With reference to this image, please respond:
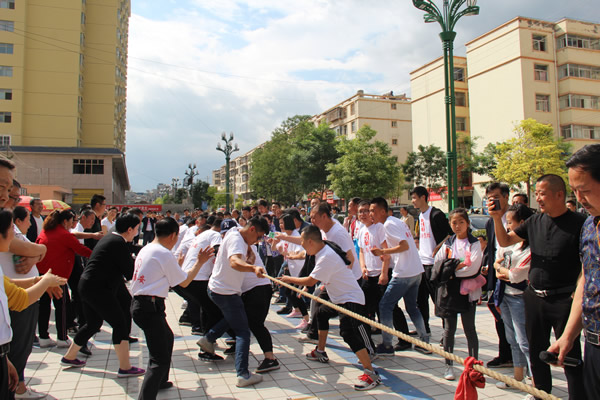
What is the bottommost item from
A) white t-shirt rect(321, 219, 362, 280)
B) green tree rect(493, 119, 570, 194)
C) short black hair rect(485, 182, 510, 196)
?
white t-shirt rect(321, 219, 362, 280)

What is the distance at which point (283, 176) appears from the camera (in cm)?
4800

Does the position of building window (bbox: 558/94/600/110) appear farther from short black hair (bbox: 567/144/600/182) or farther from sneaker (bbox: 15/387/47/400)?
sneaker (bbox: 15/387/47/400)

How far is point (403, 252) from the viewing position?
5543mm

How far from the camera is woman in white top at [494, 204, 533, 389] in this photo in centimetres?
414

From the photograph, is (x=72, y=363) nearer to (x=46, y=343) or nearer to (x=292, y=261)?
(x=46, y=343)

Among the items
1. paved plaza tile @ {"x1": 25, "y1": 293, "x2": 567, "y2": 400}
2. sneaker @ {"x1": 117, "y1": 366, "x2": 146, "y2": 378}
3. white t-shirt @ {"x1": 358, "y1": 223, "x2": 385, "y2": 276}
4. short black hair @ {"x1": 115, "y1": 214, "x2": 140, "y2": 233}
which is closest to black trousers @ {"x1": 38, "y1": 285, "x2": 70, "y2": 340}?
paved plaza tile @ {"x1": 25, "y1": 293, "x2": 567, "y2": 400}

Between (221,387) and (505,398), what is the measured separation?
289 cm

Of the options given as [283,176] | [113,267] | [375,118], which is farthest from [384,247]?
[375,118]

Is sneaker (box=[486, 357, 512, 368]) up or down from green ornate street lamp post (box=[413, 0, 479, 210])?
down

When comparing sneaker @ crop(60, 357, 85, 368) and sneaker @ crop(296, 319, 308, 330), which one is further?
sneaker @ crop(296, 319, 308, 330)

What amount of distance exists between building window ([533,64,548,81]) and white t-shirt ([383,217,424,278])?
124 ft

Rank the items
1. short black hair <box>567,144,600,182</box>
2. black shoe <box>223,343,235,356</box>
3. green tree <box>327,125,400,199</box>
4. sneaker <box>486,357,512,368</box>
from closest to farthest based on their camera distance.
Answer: short black hair <box>567,144,600,182</box> < sneaker <box>486,357,512,368</box> < black shoe <box>223,343,235,356</box> < green tree <box>327,125,400,199</box>

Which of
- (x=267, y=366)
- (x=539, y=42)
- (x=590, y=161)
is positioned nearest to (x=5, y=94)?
(x=267, y=366)

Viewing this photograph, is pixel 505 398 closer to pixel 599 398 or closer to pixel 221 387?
pixel 599 398
